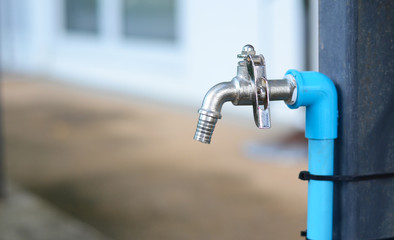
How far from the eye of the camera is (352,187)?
1.02m

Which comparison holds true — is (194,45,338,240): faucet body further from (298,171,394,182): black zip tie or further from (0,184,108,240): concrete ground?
(0,184,108,240): concrete ground

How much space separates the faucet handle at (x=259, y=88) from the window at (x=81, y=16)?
33.0 feet

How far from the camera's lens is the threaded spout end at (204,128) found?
3.21 feet

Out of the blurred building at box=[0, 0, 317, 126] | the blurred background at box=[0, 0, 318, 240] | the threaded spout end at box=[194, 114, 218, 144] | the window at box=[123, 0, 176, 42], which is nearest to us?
the threaded spout end at box=[194, 114, 218, 144]

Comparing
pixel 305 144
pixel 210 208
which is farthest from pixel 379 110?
pixel 305 144

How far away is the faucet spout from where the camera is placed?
981 mm

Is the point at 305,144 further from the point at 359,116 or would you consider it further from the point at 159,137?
the point at 359,116

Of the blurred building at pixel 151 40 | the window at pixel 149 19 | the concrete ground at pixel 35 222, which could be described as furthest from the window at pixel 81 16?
the concrete ground at pixel 35 222

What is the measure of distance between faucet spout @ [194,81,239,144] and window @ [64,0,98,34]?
10051 mm

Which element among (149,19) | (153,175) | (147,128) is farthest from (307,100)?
(149,19)

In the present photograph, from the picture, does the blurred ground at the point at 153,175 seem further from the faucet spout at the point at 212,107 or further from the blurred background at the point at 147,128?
the faucet spout at the point at 212,107

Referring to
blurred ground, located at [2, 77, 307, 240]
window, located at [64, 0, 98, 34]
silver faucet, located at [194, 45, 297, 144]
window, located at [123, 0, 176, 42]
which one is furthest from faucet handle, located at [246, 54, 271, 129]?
window, located at [64, 0, 98, 34]

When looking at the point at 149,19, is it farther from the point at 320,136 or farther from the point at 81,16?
the point at 320,136

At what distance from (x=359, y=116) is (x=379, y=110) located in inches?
1.5
